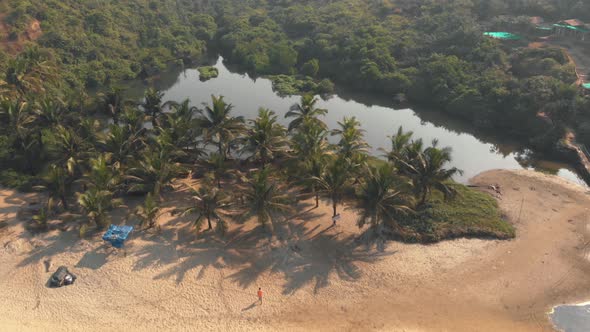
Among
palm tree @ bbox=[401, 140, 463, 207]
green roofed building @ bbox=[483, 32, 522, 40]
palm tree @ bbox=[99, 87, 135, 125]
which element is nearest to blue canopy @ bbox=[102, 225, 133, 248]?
palm tree @ bbox=[99, 87, 135, 125]

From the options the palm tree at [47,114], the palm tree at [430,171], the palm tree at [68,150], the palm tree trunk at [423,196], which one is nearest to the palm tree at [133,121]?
the palm tree at [68,150]

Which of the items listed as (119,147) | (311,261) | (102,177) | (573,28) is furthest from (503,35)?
(102,177)

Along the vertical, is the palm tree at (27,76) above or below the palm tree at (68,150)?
above

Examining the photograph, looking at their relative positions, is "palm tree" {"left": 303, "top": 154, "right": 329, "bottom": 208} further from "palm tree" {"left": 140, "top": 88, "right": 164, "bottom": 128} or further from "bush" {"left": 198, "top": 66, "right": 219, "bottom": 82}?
"bush" {"left": 198, "top": 66, "right": 219, "bottom": 82}

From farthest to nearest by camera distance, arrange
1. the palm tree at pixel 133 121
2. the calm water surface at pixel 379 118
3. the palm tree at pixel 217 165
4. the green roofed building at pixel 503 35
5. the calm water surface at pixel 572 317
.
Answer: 1. the green roofed building at pixel 503 35
2. the calm water surface at pixel 379 118
3. the palm tree at pixel 133 121
4. the palm tree at pixel 217 165
5. the calm water surface at pixel 572 317

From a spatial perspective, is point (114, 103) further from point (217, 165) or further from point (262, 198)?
point (262, 198)

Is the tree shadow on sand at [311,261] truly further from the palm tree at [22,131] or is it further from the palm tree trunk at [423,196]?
the palm tree at [22,131]

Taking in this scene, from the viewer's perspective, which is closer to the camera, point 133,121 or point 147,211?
point 147,211
